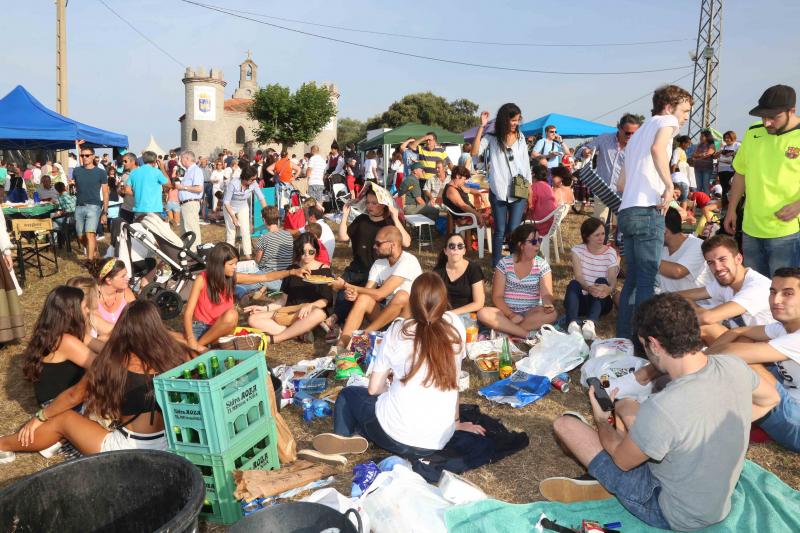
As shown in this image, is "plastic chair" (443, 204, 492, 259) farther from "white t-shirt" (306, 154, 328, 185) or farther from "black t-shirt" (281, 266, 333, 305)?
"white t-shirt" (306, 154, 328, 185)

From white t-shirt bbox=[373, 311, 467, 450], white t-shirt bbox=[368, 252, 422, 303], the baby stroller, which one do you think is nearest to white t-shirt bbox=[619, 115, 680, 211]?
white t-shirt bbox=[368, 252, 422, 303]

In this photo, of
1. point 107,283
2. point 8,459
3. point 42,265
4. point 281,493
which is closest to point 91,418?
point 8,459

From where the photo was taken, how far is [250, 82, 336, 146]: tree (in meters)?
45.3

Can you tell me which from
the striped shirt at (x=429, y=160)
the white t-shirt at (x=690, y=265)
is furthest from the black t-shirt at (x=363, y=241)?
the striped shirt at (x=429, y=160)

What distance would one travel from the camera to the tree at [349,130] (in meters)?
69.9

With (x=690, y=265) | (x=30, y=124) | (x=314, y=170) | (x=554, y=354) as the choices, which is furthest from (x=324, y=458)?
(x=314, y=170)

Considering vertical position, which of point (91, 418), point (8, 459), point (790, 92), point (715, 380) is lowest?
point (8, 459)

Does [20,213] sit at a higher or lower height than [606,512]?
higher

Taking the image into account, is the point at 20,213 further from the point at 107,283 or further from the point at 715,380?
the point at 715,380

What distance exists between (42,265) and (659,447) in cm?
1087

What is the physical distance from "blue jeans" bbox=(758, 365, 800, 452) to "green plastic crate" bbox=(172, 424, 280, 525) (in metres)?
3.14

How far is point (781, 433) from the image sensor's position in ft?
12.0

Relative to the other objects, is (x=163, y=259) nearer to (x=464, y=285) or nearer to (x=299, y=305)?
(x=299, y=305)

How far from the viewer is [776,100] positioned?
4.50m
